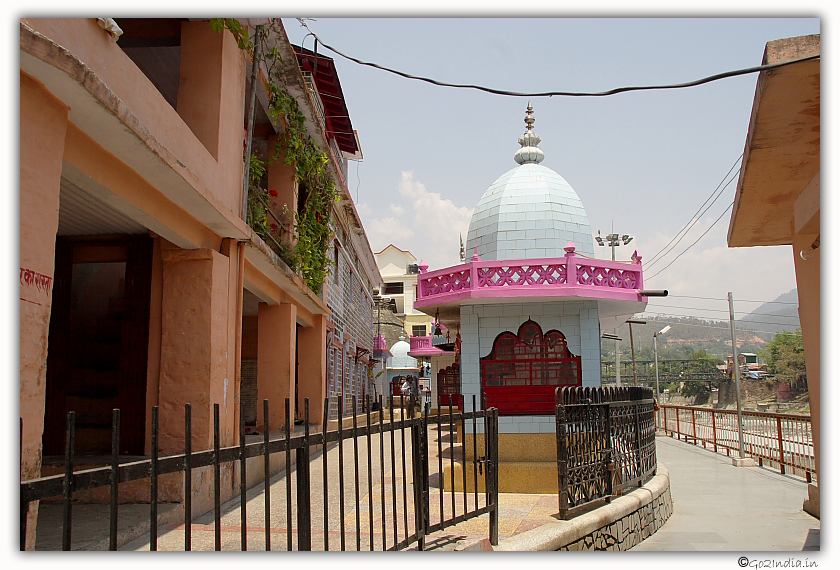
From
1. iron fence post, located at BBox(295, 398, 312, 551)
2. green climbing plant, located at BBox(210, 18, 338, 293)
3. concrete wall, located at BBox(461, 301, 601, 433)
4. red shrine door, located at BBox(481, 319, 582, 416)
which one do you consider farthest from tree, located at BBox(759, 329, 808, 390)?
iron fence post, located at BBox(295, 398, 312, 551)

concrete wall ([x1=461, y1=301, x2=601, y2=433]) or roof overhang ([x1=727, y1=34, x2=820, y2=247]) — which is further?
concrete wall ([x1=461, y1=301, x2=601, y2=433])

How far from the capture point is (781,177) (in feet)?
19.1

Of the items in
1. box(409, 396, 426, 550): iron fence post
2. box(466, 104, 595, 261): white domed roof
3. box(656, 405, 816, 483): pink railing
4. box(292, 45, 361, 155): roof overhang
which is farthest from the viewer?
box(292, 45, 361, 155): roof overhang

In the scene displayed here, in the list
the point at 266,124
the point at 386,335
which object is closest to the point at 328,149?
the point at 266,124

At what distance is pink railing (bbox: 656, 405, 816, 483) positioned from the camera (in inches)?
468

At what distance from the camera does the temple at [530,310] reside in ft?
34.2

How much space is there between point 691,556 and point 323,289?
1093 centimetres

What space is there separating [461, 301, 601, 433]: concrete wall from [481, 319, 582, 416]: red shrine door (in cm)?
10

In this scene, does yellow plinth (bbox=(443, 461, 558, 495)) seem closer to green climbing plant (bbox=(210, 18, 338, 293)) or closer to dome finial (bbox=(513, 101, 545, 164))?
green climbing plant (bbox=(210, 18, 338, 293))

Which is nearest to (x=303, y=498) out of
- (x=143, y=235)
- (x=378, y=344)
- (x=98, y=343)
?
(x=143, y=235)

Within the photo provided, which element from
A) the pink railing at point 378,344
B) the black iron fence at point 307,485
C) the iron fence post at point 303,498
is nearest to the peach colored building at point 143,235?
the black iron fence at point 307,485

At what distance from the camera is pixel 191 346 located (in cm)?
685

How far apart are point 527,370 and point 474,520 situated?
4.55m
